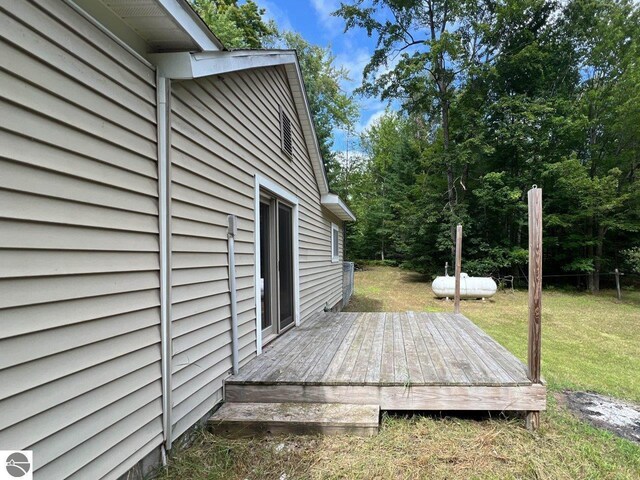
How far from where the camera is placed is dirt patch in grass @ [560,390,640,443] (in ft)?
10.1

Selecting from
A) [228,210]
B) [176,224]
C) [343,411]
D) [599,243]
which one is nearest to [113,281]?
[176,224]

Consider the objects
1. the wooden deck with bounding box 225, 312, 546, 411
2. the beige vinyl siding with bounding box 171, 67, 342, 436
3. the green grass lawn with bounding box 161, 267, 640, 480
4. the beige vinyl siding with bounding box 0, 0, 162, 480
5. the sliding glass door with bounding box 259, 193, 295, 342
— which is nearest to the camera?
the beige vinyl siding with bounding box 0, 0, 162, 480

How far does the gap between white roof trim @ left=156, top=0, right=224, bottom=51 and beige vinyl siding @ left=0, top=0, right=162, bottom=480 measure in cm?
37

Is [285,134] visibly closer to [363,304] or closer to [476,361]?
[476,361]

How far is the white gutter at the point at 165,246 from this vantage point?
2215 mm

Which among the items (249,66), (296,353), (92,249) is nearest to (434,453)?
(296,353)

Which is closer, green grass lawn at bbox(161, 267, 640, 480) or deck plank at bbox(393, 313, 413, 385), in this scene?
green grass lawn at bbox(161, 267, 640, 480)

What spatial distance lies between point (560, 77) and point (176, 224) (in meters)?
18.9

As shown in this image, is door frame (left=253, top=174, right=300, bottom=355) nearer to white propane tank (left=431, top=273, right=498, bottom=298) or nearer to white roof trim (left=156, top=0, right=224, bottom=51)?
white roof trim (left=156, top=0, right=224, bottom=51)

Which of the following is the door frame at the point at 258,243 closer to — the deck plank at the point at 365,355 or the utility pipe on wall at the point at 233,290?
the utility pipe on wall at the point at 233,290

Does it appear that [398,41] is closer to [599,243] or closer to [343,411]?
[599,243]

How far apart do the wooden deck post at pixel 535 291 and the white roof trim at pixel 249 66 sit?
8.91ft

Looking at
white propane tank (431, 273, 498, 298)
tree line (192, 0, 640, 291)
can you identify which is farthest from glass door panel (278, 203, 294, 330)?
tree line (192, 0, 640, 291)

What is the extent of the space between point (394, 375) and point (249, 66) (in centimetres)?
330
